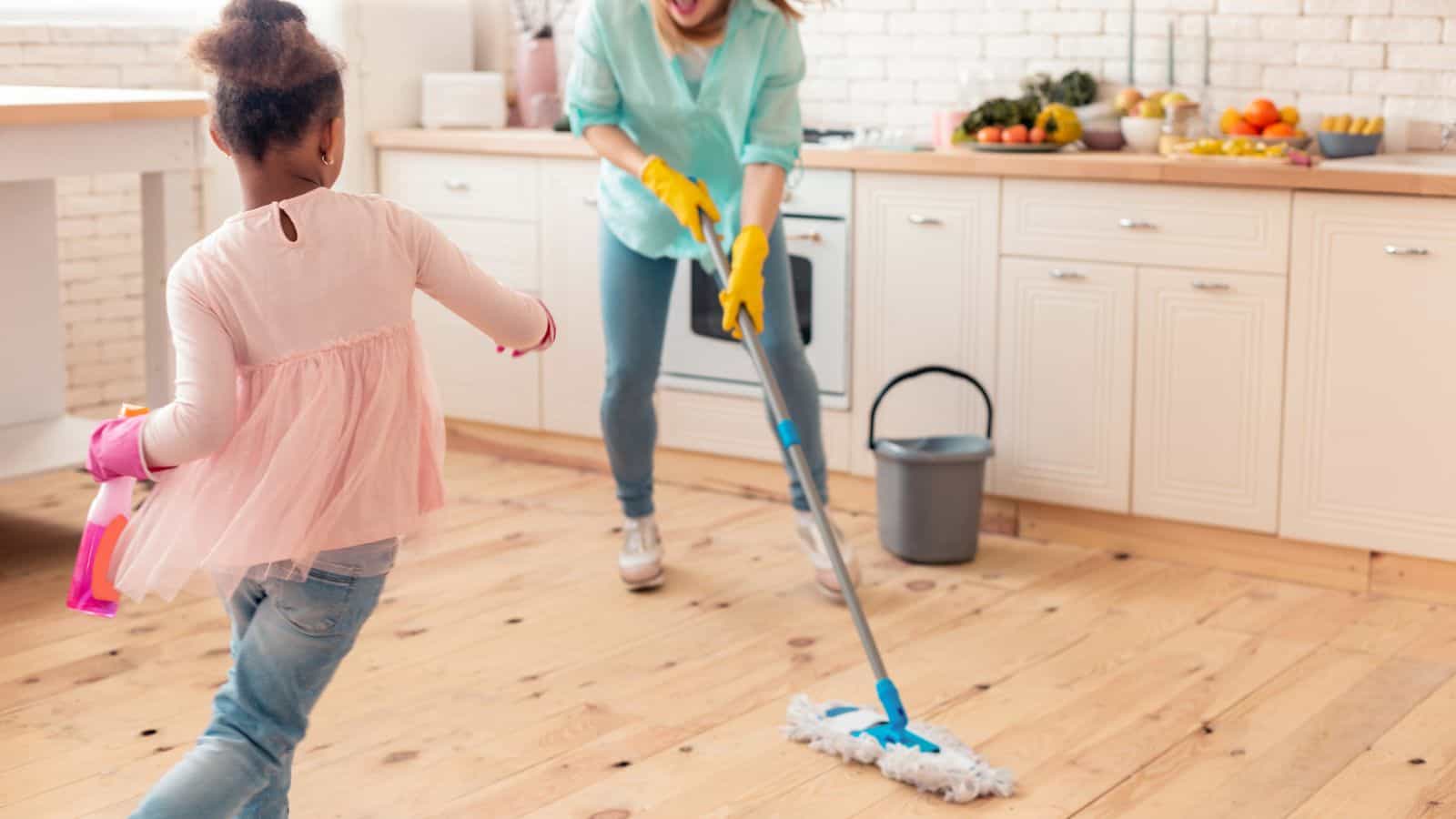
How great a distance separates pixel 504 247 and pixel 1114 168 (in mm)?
1698

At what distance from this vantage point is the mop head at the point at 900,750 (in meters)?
2.43

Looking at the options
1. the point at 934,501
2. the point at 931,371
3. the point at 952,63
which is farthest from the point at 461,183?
the point at 934,501

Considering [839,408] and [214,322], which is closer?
[214,322]

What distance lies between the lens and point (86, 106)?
11.1ft

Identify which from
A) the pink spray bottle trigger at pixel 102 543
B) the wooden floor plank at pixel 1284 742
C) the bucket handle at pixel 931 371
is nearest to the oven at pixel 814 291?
the bucket handle at pixel 931 371

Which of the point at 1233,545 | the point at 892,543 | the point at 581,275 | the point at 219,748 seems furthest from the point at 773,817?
the point at 581,275

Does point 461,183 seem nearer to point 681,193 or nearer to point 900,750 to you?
point 681,193

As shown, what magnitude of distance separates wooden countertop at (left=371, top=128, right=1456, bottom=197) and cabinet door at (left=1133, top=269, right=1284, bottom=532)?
0.20 meters

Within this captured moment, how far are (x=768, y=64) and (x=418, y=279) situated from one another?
1.41 meters

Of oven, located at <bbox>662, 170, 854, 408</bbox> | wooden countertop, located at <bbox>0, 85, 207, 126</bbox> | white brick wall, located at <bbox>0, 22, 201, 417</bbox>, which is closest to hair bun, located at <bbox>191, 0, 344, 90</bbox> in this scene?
wooden countertop, located at <bbox>0, 85, 207, 126</bbox>

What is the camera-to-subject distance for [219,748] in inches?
71.8

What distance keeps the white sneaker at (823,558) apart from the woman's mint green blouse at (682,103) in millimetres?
614

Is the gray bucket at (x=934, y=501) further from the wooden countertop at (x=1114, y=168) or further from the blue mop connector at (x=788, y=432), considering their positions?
the blue mop connector at (x=788, y=432)

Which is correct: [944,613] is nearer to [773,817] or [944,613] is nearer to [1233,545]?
[1233,545]
